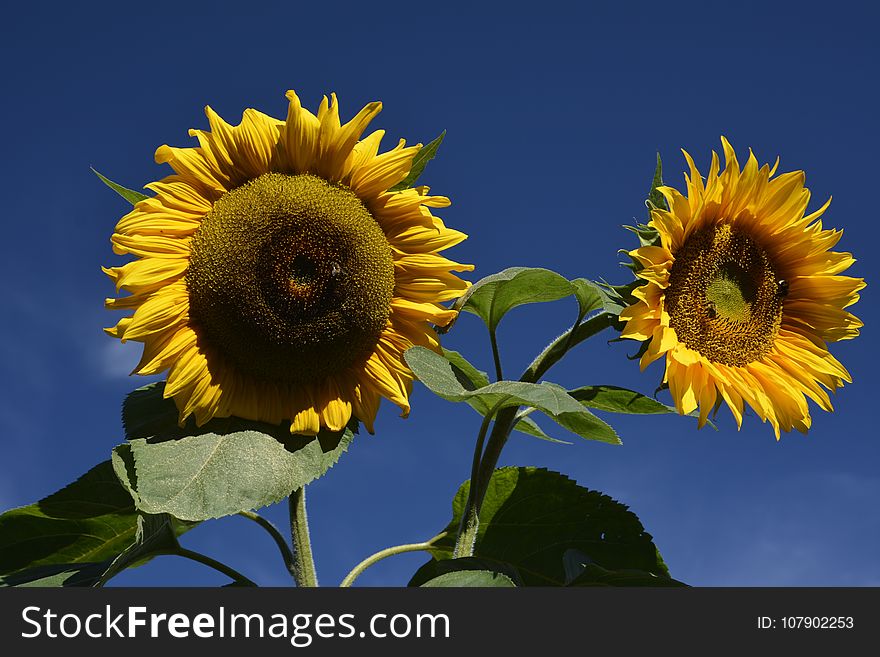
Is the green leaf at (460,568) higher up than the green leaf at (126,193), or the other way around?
the green leaf at (126,193)

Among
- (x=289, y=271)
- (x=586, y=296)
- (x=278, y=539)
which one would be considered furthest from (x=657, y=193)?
(x=278, y=539)

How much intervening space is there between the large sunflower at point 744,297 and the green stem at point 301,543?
1.22m

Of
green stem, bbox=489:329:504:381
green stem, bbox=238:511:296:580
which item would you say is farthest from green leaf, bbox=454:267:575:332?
green stem, bbox=238:511:296:580

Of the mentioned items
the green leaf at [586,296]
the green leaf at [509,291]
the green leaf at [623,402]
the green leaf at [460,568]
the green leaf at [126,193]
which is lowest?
the green leaf at [460,568]

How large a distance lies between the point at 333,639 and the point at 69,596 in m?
0.79

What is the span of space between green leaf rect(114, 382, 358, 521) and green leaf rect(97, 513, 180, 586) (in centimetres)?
13

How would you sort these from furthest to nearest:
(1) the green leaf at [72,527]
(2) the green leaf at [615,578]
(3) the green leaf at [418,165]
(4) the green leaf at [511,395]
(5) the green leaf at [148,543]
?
1. (1) the green leaf at [72,527]
2. (3) the green leaf at [418,165]
3. (2) the green leaf at [615,578]
4. (5) the green leaf at [148,543]
5. (4) the green leaf at [511,395]

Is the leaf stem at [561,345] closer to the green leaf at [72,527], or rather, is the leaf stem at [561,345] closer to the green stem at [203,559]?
the green stem at [203,559]

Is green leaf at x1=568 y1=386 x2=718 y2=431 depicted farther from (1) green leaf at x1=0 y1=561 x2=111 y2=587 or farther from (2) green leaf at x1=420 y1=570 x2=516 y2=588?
(1) green leaf at x1=0 y1=561 x2=111 y2=587

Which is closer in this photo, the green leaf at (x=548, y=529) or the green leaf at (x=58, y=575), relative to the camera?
the green leaf at (x=58, y=575)

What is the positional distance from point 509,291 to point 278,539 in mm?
1160

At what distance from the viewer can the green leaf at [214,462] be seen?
8.56 feet

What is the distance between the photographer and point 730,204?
3.04 metres

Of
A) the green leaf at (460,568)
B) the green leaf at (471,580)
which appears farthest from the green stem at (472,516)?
the green leaf at (471,580)
